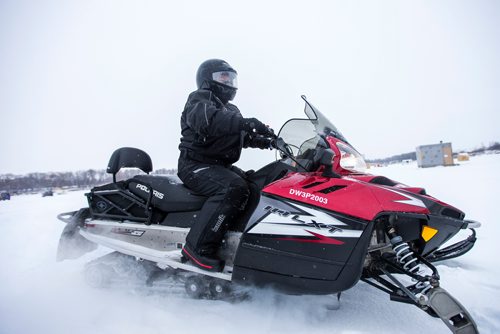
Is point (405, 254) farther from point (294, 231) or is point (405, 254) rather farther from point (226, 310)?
point (226, 310)

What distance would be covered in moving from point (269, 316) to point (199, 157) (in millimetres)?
1456

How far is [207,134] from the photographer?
8.16 ft

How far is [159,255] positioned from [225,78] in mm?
1785

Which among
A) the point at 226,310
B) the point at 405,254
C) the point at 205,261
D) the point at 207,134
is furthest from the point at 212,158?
the point at 405,254

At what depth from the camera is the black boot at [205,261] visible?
2342 millimetres

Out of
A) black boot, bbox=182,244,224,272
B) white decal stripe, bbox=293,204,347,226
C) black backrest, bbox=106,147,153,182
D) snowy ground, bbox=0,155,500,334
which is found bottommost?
snowy ground, bbox=0,155,500,334

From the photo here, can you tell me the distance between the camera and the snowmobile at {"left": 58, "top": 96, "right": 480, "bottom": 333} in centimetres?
187

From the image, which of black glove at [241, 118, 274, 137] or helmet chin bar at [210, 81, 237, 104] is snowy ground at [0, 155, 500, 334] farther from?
helmet chin bar at [210, 81, 237, 104]

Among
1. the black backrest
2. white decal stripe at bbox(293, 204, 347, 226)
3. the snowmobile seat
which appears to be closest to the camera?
white decal stripe at bbox(293, 204, 347, 226)

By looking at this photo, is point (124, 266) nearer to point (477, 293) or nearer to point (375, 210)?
point (375, 210)

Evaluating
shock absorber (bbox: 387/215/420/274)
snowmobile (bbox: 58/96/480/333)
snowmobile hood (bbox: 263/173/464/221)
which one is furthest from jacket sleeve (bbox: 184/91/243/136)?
shock absorber (bbox: 387/215/420/274)

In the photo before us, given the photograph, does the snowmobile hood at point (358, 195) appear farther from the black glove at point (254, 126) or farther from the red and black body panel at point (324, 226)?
the black glove at point (254, 126)

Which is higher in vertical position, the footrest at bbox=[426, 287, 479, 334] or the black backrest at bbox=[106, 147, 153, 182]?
the black backrest at bbox=[106, 147, 153, 182]

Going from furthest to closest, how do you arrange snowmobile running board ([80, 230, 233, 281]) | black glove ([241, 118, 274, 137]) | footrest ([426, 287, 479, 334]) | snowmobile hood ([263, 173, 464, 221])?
snowmobile running board ([80, 230, 233, 281]), black glove ([241, 118, 274, 137]), snowmobile hood ([263, 173, 464, 221]), footrest ([426, 287, 479, 334])
